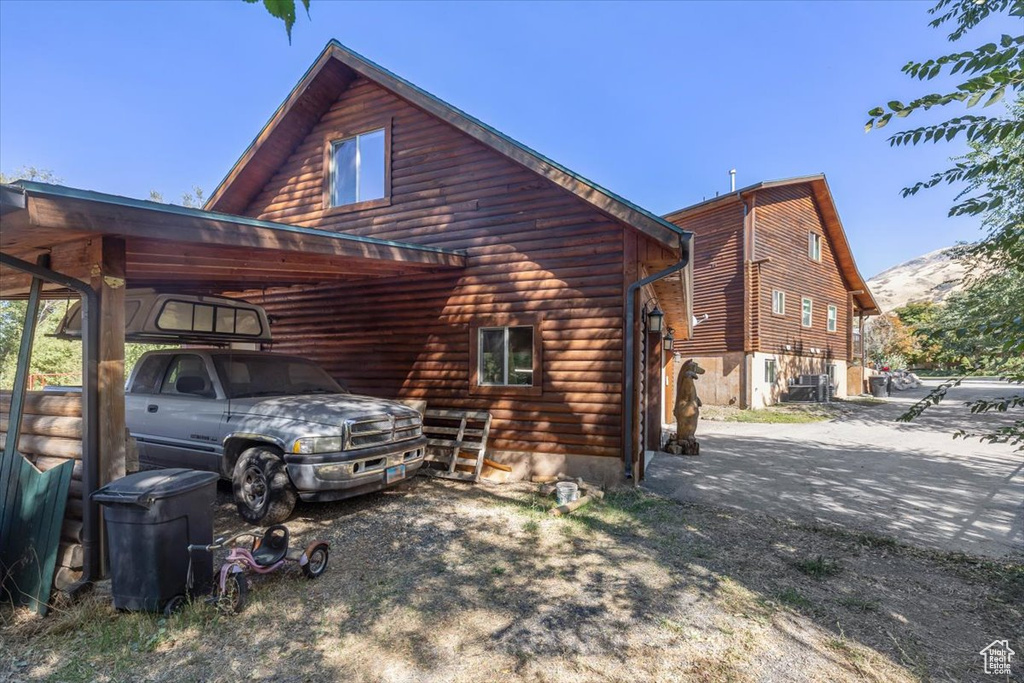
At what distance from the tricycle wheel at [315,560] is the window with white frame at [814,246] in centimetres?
2406

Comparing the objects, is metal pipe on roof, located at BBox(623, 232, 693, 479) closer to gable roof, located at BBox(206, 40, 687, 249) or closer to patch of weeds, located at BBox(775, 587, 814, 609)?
gable roof, located at BBox(206, 40, 687, 249)

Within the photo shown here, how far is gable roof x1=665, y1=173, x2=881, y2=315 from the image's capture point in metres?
18.9

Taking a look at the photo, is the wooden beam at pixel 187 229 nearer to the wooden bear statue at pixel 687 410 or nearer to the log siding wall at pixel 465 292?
the log siding wall at pixel 465 292

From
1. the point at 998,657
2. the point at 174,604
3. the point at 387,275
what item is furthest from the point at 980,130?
the point at 387,275

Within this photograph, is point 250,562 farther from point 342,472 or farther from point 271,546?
point 342,472

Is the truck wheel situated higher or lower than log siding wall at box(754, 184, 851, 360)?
lower

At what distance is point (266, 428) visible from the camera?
5668mm

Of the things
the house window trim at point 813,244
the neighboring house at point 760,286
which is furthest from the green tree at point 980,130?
the house window trim at point 813,244

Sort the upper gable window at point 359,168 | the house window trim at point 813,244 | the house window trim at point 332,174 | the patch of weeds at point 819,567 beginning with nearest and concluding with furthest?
the patch of weeds at point 819,567
the house window trim at point 332,174
the upper gable window at point 359,168
the house window trim at point 813,244

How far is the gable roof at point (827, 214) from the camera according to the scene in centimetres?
1894

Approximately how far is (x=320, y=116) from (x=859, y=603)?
477 inches

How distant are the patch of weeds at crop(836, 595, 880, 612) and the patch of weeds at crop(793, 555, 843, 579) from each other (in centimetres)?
40

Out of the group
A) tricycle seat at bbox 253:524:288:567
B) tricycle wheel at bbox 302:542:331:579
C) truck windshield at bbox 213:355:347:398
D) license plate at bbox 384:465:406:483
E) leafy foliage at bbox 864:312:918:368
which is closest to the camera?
tricycle seat at bbox 253:524:288:567

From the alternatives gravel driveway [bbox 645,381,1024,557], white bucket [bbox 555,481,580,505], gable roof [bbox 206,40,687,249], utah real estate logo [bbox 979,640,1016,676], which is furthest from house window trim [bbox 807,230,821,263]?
utah real estate logo [bbox 979,640,1016,676]
